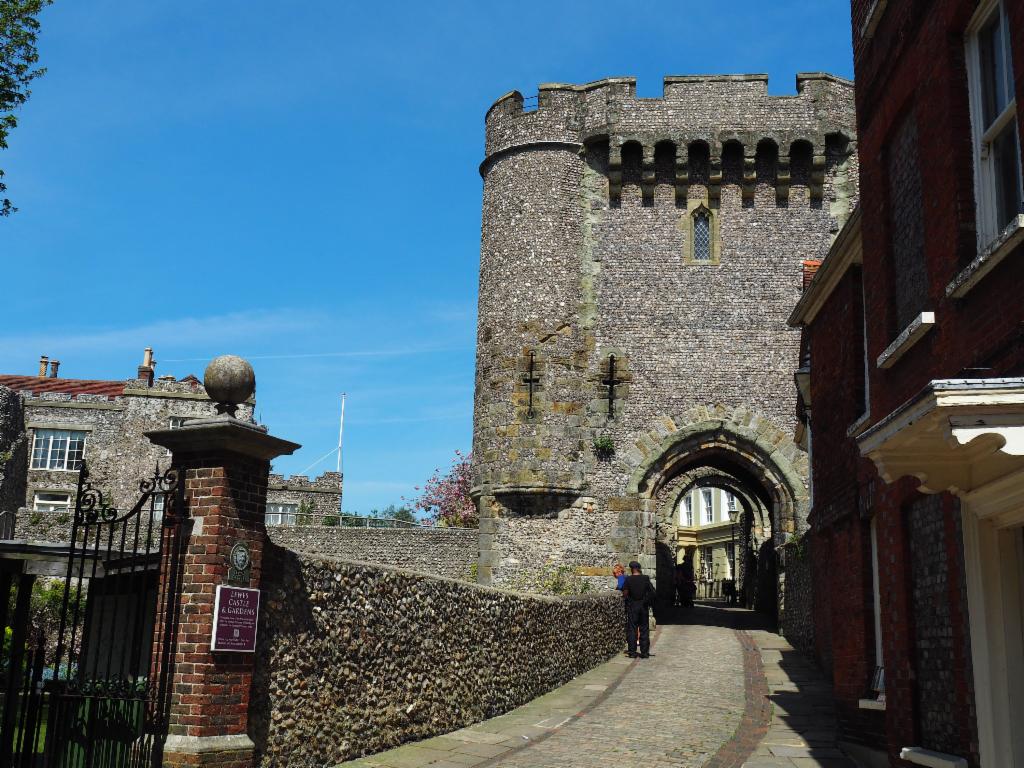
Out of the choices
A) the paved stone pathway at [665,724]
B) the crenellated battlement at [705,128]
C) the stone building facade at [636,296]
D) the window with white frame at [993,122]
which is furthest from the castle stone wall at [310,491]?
the window with white frame at [993,122]

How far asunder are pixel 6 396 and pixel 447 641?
Answer: 1045 inches

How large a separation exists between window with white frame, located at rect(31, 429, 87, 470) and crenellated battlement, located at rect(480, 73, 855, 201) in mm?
23988

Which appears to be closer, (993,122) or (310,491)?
(993,122)

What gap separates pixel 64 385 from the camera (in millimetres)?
43281

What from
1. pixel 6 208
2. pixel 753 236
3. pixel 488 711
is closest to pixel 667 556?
pixel 753 236

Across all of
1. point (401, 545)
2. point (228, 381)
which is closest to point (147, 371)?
point (401, 545)

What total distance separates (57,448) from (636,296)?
86.5ft

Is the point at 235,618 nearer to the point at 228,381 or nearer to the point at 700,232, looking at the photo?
the point at 228,381

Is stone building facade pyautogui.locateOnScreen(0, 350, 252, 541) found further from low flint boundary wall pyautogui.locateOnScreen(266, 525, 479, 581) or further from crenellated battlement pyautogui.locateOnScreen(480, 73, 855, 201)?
crenellated battlement pyautogui.locateOnScreen(480, 73, 855, 201)

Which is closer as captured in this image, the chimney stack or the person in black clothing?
the person in black clothing

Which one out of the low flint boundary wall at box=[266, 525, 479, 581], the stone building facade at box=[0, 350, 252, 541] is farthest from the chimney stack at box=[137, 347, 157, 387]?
the low flint boundary wall at box=[266, 525, 479, 581]

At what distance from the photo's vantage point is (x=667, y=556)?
32.2m

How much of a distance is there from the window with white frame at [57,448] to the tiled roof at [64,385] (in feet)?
11.1

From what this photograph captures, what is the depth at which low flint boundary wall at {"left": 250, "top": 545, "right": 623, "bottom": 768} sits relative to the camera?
809 centimetres
